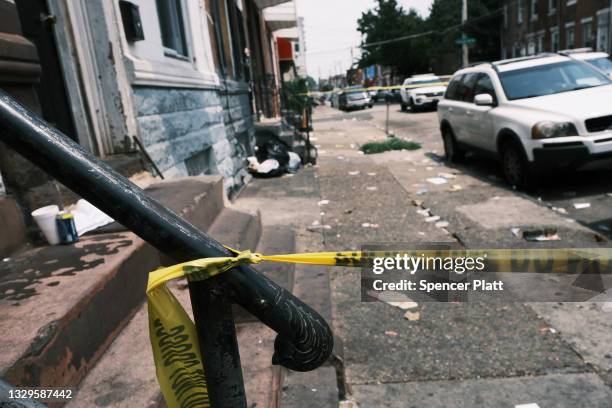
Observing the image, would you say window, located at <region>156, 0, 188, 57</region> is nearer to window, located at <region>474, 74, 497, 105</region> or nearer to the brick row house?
Answer: the brick row house

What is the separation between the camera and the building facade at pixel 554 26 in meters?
27.0

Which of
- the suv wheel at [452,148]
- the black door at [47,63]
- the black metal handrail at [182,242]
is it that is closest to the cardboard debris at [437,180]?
the suv wheel at [452,148]

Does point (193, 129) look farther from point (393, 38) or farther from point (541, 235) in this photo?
A: point (393, 38)

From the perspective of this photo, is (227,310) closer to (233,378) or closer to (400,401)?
(233,378)

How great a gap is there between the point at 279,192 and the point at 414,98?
18.3m

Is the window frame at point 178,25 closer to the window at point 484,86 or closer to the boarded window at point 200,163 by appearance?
the boarded window at point 200,163

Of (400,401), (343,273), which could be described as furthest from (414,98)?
(400,401)

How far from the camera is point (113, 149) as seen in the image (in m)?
4.37

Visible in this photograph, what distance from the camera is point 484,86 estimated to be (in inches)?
314

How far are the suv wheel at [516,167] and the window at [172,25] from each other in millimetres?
5228

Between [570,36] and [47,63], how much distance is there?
35315 mm

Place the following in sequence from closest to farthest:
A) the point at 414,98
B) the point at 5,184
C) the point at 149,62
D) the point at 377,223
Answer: the point at 5,184 → the point at 149,62 → the point at 377,223 → the point at 414,98

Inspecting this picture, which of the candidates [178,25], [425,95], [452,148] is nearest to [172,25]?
[178,25]

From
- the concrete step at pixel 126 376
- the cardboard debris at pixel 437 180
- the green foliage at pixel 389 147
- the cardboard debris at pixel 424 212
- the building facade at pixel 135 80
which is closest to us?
the concrete step at pixel 126 376
